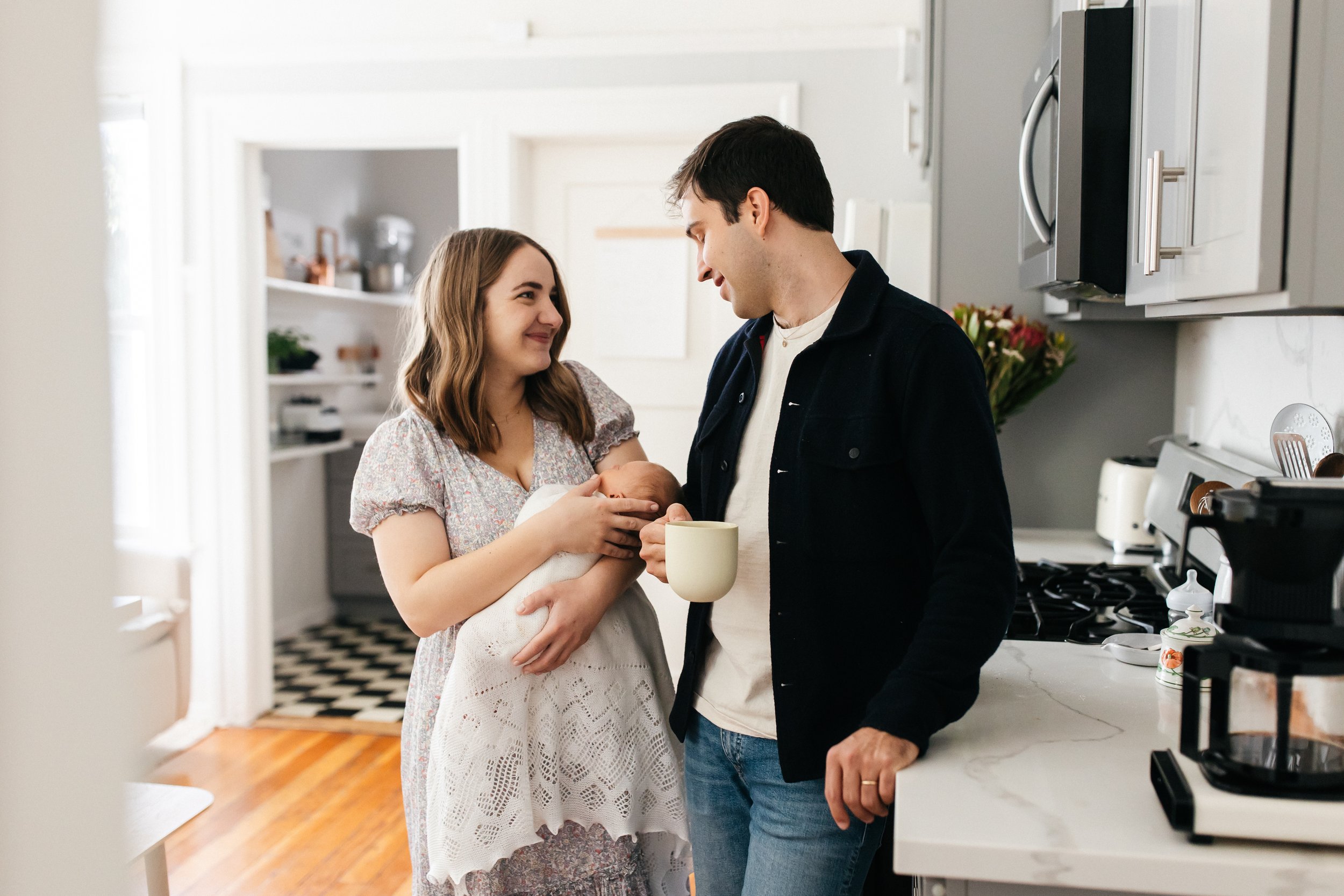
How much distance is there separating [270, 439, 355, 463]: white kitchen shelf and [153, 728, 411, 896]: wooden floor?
121 centimetres

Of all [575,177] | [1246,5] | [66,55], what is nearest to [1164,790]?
[1246,5]

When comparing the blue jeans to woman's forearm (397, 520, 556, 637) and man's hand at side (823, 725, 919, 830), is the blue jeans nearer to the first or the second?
man's hand at side (823, 725, 919, 830)

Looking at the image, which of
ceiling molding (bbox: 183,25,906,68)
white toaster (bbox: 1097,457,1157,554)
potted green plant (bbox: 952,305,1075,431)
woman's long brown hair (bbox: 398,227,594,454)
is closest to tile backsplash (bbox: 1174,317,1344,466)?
white toaster (bbox: 1097,457,1157,554)

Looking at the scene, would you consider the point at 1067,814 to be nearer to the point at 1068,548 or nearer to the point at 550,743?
the point at 550,743

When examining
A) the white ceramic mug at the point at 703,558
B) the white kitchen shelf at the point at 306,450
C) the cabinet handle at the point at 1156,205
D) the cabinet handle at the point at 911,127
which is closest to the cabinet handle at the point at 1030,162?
the cabinet handle at the point at 1156,205

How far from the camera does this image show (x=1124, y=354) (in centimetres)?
244

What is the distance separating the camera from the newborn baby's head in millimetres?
1384

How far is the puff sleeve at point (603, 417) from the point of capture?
5.12ft

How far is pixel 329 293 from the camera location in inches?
183

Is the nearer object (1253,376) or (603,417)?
(603,417)

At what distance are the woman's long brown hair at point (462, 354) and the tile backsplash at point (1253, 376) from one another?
3.67 ft

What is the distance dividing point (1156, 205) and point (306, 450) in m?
4.04

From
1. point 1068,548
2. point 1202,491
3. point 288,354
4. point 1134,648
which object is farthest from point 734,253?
point 288,354

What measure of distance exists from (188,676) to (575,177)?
202cm
